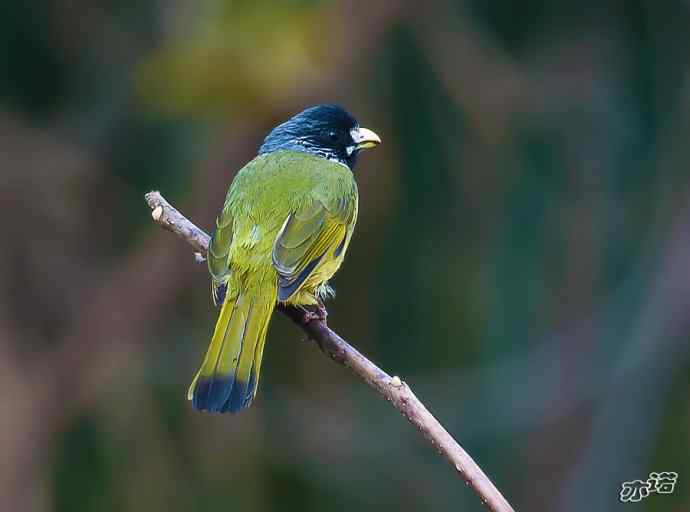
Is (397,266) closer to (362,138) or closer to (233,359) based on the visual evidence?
(362,138)

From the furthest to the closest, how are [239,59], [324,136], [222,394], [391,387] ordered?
[239,59], [324,136], [222,394], [391,387]

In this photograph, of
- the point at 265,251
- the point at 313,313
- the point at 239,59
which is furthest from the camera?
the point at 239,59

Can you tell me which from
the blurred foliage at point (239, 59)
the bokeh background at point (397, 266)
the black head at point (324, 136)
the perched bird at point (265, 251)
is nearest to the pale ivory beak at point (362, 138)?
the black head at point (324, 136)

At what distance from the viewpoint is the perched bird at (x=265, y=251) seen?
3.94 m

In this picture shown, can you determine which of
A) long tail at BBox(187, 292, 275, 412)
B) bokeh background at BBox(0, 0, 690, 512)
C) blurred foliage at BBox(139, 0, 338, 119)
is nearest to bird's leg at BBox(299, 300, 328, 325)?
long tail at BBox(187, 292, 275, 412)

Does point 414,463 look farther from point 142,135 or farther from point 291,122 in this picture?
point 291,122

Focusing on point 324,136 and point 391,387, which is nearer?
point 391,387

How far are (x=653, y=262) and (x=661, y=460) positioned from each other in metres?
1.25

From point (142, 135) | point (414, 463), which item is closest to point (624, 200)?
point (414, 463)

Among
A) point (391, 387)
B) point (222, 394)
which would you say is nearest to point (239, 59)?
point (222, 394)

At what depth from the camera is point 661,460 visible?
24.0ft

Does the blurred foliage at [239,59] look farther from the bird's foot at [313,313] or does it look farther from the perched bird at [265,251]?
the bird's foot at [313,313]

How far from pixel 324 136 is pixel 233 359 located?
66.3 inches

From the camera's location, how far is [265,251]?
4.46m
